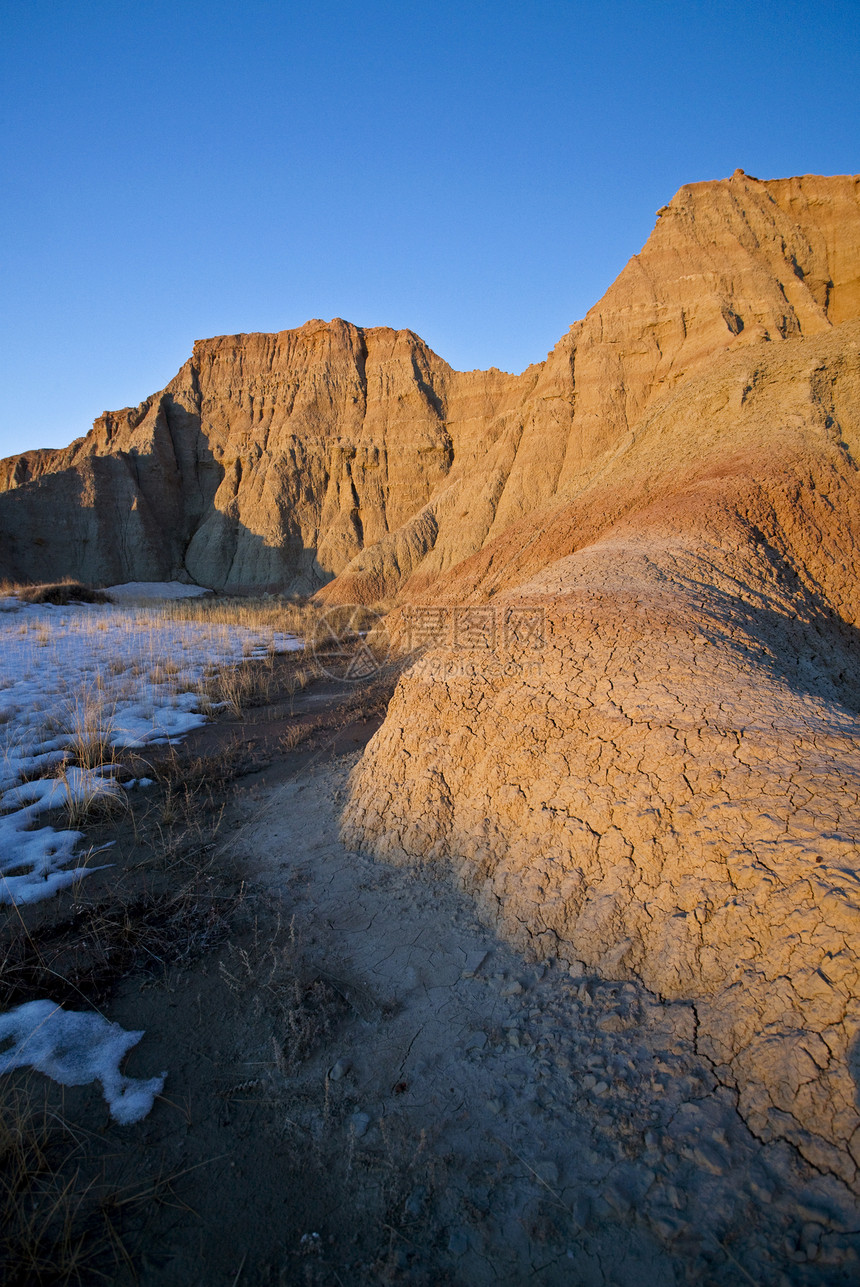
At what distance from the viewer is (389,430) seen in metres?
27.9

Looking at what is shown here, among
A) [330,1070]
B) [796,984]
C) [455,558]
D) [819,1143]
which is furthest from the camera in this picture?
[455,558]

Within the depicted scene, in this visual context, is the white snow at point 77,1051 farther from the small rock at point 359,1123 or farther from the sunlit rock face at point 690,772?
the sunlit rock face at point 690,772

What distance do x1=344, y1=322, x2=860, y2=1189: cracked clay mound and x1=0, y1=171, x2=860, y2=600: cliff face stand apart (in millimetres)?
8273

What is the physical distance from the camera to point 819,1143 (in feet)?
4.82

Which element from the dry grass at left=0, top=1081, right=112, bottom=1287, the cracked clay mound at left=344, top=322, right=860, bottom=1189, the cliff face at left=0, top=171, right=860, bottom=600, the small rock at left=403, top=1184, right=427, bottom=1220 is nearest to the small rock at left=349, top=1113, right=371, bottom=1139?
the small rock at left=403, top=1184, right=427, bottom=1220

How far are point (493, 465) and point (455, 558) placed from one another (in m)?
3.92

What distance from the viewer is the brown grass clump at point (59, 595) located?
15.7 m

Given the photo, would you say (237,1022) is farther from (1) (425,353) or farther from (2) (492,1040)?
(1) (425,353)

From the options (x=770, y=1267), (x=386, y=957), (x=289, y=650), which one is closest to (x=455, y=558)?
(x=289, y=650)

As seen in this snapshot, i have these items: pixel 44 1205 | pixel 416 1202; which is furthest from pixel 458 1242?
pixel 44 1205

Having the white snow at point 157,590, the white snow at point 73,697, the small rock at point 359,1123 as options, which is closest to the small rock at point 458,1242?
the small rock at point 359,1123

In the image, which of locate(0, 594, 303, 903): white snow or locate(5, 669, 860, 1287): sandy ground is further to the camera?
locate(0, 594, 303, 903): white snow

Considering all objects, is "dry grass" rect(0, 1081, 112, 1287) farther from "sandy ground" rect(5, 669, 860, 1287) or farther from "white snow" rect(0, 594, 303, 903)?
"white snow" rect(0, 594, 303, 903)

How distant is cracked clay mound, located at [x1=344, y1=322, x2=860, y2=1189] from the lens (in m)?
1.79
